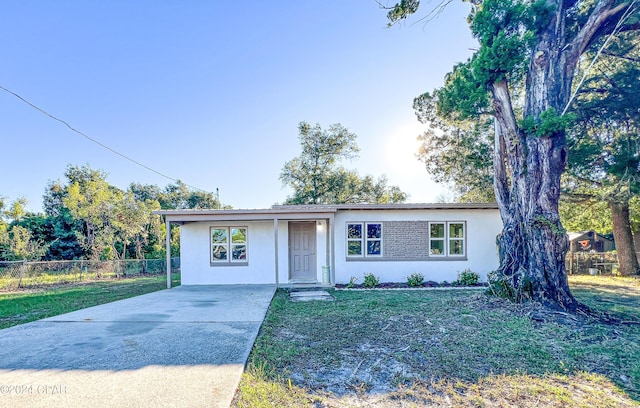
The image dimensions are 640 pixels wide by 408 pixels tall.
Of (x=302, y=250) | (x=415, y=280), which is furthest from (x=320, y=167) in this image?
(x=415, y=280)

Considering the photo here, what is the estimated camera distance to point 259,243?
36.0ft

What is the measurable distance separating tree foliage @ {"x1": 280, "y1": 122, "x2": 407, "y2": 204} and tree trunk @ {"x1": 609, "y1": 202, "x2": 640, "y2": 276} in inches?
541

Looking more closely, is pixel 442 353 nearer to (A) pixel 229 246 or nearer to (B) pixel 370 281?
(B) pixel 370 281

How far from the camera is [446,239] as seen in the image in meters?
10.7

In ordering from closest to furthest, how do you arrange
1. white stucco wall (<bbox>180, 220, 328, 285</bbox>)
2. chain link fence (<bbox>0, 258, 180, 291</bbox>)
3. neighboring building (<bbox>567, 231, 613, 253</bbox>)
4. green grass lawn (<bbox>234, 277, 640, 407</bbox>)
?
green grass lawn (<bbox>234, 277, 640, 407</bbox>), white stucco wall (<bbox>180, 220, 328, 285</bbox>), chain link fence (<bbox>0, 258, 180, 291</bbox>), neighboring building (<bbox>567, 231, 613, 253</bbox>)

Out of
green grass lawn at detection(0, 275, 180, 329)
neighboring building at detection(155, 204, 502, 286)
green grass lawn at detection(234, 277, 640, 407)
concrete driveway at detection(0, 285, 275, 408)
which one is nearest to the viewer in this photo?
concrete driveway at detection(0, 285, 275, 408)

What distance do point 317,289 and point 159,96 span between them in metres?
11.2

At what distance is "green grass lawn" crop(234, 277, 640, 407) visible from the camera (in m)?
3.06

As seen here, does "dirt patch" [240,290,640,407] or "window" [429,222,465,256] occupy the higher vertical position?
"window" [429,222,465,256]

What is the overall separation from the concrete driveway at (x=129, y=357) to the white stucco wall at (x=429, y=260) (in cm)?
440

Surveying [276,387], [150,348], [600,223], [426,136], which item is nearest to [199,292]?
[150,348]

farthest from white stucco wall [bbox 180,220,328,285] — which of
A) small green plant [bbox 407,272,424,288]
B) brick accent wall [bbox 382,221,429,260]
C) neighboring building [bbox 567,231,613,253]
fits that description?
neighboring building [bbox 567,231,613,253]

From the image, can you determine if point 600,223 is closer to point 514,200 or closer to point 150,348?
point 514,200

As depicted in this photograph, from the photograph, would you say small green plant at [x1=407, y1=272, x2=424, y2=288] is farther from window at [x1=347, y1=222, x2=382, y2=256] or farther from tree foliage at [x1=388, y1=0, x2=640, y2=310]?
tree foliage at [x1=388, y1=0, x2=640, y2=310]
